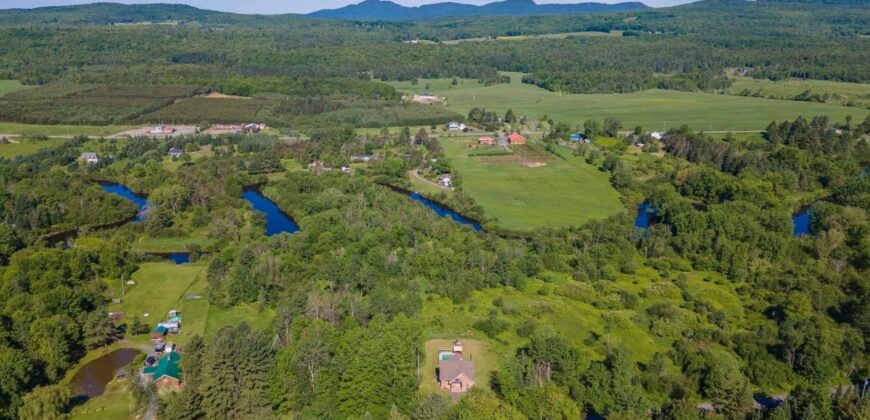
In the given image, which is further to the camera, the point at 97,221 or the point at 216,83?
the point at 216,83

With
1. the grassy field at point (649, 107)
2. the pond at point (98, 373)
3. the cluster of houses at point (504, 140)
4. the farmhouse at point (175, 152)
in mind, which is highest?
the grassy field at point (649, 107)

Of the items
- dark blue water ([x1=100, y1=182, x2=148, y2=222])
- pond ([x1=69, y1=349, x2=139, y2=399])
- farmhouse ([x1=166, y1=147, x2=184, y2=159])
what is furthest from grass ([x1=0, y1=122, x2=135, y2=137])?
pond ([x1=69, y1=349, x2=139, y2=399])

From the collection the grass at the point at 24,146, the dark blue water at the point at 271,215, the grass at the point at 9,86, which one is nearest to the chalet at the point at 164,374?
the dark blue water at the point at 271,215

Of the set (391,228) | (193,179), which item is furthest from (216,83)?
(391,228)

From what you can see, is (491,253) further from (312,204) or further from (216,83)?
(216,83)

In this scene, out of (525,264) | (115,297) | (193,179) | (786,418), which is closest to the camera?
(786,418)

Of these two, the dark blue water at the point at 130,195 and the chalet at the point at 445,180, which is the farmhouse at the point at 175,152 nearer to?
the dark blue water at the point at 130,195

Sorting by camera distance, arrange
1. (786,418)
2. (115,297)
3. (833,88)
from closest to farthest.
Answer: (786,418) → (115,297) → (833,88)
